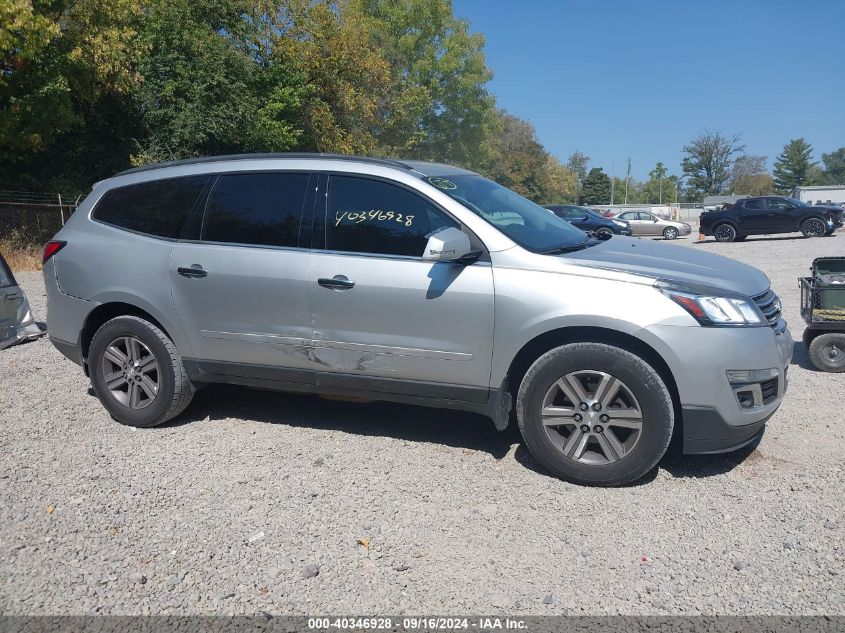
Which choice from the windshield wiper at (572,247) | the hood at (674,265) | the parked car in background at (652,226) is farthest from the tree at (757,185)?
the windshield wiper at (572,247)

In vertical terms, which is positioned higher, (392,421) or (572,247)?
(572,247)

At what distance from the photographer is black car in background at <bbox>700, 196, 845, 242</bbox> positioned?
84.7 feet

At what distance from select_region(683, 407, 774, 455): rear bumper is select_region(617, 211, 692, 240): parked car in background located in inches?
1218

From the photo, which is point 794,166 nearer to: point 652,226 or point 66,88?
point 652,226

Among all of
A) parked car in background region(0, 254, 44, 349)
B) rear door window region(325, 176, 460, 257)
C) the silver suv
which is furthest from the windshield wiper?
parked car in background region(0, 254, 44, 349)

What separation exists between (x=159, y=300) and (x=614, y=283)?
3132 mm

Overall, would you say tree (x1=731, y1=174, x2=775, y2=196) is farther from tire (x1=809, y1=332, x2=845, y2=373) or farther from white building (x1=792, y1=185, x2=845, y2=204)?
tire (x1=809, y1=332, x2=845, y2=373)

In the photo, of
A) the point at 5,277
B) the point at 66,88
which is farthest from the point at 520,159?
the point at 5,277

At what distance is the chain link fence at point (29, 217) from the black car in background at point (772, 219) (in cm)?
2214

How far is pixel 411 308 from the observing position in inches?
173

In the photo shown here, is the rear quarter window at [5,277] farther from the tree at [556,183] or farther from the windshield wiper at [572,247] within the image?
the tree at [556,183]

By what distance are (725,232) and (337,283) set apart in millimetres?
25269

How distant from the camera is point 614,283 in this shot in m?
4.07

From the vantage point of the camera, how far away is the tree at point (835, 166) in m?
121
